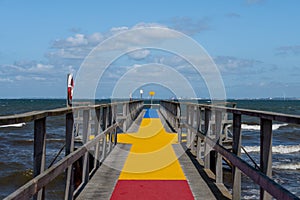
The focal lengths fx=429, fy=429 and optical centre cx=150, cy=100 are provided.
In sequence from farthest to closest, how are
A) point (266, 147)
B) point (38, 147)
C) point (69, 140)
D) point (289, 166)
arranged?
point (289, 166) → point (69, 140) → point (266, 147) → point (38, 147)

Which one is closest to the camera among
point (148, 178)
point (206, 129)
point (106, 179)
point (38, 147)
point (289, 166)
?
point (38, 147)

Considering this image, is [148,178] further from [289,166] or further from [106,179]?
[289,166]

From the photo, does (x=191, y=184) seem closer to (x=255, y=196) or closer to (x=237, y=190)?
(x=237, y=190)

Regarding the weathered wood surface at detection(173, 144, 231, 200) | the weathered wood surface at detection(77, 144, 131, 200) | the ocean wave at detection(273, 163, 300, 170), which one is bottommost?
the ocean wave at detection(273, 163, 300, 170)

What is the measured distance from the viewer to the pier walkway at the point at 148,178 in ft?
19.1

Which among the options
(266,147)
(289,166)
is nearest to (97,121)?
(266,147)

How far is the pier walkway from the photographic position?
5832 millimetres

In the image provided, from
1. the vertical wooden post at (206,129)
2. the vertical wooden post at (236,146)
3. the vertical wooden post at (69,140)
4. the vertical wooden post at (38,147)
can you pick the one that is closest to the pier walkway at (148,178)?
the vertical wooden post at (206,129)

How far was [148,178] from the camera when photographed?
695cm

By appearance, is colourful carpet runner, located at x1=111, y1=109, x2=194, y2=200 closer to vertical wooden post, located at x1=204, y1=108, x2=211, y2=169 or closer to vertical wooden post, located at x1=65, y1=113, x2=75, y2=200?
vertical wooden post, located at x1=204, y1=108, x2=211, y2=169

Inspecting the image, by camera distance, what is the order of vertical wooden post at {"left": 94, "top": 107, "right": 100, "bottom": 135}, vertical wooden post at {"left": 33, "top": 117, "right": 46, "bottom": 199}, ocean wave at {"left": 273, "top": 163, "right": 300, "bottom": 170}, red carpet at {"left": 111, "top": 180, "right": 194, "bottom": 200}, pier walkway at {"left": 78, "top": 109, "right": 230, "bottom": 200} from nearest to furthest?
1. vertical wooden post at {"left": 33, "top": 117, "right": 46, "bottom": 199}
2. red carpet at {"left": 111, "top": 180, "right": 194, "bottom": 200}
3. pier walkway at {"left": 78, "top": 109, "right": 230, "bottom": 200}
4. vertical wooden post at {"left": 94, "top": 107, "right": 100, "bottom": 135}
5. ocean wave at {"left": 273, "top": 163, "right": 300, "bottom": 170}

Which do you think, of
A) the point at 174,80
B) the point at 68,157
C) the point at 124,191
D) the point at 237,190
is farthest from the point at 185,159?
the point at 174,80

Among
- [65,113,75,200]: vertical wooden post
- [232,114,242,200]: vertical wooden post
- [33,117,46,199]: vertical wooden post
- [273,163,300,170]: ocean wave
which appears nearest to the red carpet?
[232,114,242,200]: vertical wooden post

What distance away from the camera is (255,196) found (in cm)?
991
